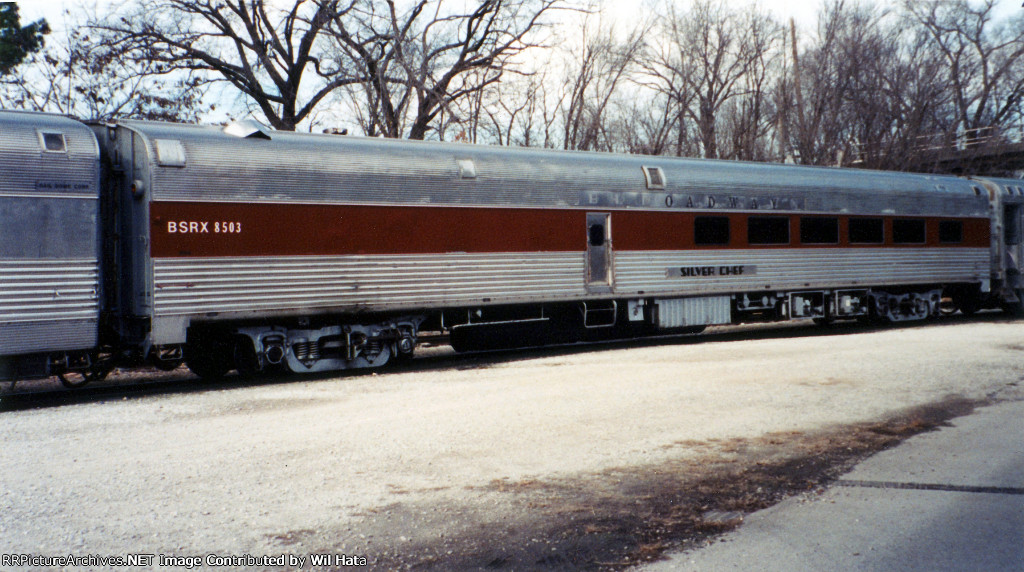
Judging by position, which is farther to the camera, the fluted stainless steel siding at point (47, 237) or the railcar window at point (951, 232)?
the railcar window at point (951, 232)

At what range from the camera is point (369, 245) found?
39.4 ft

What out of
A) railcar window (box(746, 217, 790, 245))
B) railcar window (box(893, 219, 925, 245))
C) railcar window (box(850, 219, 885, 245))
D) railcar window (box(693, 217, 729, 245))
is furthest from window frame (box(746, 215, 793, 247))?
railcar window (box(893, 219, 925, 245))

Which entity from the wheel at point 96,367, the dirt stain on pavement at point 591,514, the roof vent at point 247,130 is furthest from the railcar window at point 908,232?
the wheel at point 96,367

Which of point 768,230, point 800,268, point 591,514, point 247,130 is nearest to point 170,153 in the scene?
point 247,130

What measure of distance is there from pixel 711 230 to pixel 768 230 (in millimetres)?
1490

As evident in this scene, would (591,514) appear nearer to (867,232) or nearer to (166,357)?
(166,357)

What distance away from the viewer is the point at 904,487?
564 cm

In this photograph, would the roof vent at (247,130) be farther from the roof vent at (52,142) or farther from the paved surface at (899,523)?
the paved surface at (899,523)

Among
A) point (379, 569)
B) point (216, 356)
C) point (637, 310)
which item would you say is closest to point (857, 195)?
point (637, 310)

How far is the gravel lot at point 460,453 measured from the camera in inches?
186

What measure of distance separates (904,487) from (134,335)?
9.00 metres

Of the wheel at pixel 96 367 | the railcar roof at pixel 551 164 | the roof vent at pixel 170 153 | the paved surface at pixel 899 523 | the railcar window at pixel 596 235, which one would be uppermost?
the railcar roof at pixel 551 164

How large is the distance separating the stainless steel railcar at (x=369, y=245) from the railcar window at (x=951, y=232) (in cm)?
219

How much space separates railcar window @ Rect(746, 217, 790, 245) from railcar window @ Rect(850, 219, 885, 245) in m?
1.99
